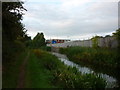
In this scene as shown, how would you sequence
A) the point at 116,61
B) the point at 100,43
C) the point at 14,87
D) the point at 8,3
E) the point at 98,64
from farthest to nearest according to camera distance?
the point at 100,43 → the point at 98,64 → the point at 116,61 → the point at 8,3 → the point at 14,87

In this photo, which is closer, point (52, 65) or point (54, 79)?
point (54, 79)

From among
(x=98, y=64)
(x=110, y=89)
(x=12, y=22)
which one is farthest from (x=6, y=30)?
(x=98, y=64)

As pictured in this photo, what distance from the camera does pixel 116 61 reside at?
771 inches

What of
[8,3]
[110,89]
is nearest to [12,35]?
[8,3]

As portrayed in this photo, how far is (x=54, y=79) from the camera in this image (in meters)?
11.8

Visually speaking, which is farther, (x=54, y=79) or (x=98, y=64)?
(x=98, y=64)

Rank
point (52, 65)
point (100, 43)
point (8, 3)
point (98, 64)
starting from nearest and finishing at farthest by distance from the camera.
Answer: point (8, 3)
point (52, 65)
point (98, 64)
point (100, 43)

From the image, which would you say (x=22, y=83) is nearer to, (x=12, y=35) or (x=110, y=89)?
(x=12, y=35)

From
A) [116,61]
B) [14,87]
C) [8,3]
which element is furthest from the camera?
[116,61]

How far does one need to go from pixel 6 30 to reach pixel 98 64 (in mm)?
13072

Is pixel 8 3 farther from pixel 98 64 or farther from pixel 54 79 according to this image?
pixel 98 64

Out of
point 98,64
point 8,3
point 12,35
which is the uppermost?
point 8,3

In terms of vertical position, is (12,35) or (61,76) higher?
(12,35)

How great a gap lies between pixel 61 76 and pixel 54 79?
0.41 meters
